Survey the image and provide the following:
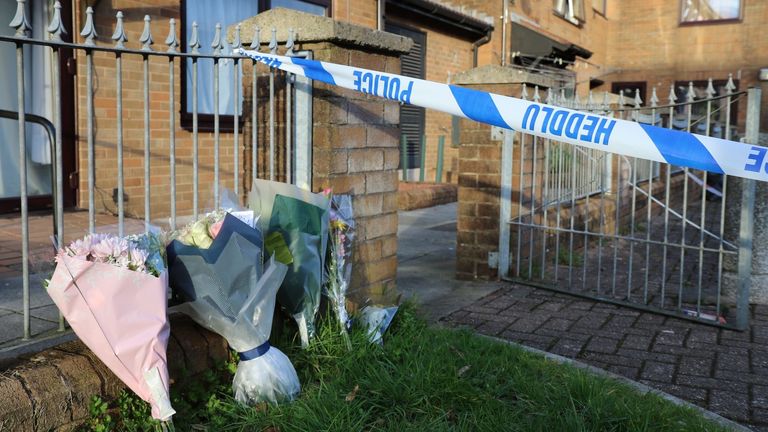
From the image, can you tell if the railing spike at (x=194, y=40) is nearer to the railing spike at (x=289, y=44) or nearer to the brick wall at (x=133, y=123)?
the railing spike at (x=289, y=44)

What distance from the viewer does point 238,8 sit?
876 cm

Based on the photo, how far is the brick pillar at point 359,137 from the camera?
376 centimetres

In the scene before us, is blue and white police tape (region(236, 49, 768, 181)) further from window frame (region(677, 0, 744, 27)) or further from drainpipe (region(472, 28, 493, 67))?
window frame (region(677, 0, 744, 27))

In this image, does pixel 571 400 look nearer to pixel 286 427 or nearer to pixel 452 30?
pixel 286 427

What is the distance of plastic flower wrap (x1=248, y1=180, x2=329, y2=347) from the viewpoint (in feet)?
10.9


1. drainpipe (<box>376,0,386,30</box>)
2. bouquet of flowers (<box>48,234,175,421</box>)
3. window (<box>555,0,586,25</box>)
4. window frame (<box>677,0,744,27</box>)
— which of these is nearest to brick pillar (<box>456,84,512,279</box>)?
bouquet of flowers (<box>48,234,175,421</box>)

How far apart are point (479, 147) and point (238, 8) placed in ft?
13.2

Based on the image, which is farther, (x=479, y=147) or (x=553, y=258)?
(x=553, y=258)

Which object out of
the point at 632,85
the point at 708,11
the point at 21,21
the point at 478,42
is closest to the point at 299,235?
the point at 21,21

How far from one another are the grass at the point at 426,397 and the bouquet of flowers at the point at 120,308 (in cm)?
38

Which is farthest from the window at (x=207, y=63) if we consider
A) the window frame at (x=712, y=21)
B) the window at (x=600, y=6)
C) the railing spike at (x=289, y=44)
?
the window frame at (x=712, y=21)

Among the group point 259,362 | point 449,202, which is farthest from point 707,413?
point 449,202

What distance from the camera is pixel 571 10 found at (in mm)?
19109

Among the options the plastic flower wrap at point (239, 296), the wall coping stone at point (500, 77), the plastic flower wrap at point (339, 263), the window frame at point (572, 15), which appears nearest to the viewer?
the plastic flower wrap at point (239, 296)
